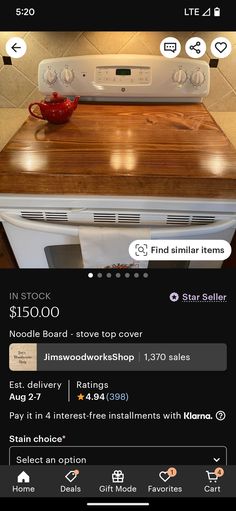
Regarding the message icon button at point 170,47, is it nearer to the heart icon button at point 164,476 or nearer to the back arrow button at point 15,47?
the back arrow button at point 15,47

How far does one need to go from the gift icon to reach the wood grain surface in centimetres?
43

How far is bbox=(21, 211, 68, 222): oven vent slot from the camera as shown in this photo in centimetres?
63

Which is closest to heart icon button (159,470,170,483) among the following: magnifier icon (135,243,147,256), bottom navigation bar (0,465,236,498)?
bottom navigation bar (0,465,236,498)

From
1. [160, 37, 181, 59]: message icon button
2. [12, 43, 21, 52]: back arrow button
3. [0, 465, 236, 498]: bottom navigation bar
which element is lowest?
[0, 465, 236, 498]: bottom navigation bar

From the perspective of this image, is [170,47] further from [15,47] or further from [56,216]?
[56,216]

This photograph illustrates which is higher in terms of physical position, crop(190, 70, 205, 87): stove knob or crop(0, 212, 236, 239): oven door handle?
crop(190, 70, 205, 87): stove knob

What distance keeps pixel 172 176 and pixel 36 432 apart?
45 centimetres

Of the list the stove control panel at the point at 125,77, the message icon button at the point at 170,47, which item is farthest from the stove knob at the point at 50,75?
the message icon button at the point at 170,47

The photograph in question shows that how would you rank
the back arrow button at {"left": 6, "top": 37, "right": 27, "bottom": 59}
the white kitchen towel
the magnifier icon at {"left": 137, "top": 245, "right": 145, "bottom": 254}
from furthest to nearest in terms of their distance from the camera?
the back arrow button at {"left": 6, "top": 37, "right": 27, "bottom": 59}
the white kitchen towel
the magnifier icon at {"left": 137, "top": 245, "right": 145, "bottom": 254}

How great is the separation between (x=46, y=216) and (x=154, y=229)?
8.6 inches

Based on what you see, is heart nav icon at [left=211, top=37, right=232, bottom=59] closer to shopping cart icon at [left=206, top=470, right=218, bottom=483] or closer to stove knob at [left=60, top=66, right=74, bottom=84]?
stove knob at [left=60, top=66, right=74, bottom=84]

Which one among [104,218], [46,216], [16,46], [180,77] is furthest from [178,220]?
[16,46]

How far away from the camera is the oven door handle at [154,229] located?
0.58 metres
